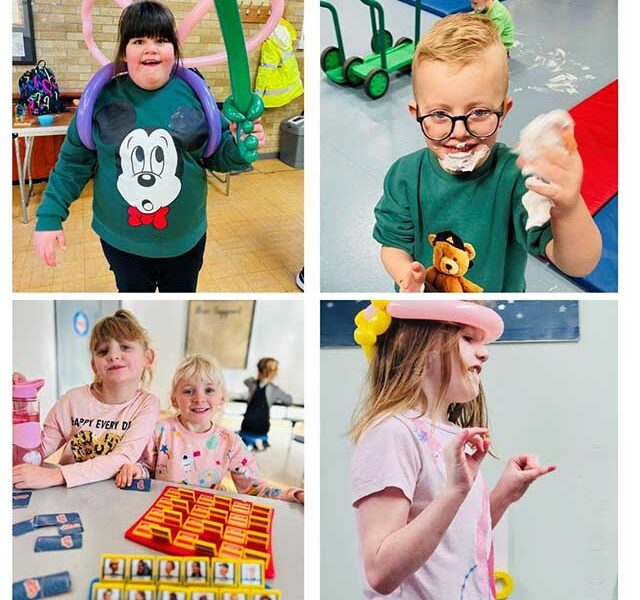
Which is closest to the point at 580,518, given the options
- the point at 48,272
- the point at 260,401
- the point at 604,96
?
the point at 260,401

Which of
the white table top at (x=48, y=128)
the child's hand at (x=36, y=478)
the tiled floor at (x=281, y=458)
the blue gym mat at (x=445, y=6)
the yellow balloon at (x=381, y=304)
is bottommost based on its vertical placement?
the child's hand at (x=36, y=478)

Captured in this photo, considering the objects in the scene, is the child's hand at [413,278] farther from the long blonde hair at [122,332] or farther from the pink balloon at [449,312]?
the long blonde hair at [122,332]

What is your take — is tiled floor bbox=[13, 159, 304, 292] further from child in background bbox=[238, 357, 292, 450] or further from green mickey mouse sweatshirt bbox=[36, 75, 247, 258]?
child in background bbox=[238, 357, 292, 450]

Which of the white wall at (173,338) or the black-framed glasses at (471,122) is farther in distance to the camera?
the white wall at (173,338)

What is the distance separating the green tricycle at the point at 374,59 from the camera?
2.99 ft

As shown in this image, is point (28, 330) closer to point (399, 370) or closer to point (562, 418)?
point (399, 370)

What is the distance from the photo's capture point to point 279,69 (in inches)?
37.1

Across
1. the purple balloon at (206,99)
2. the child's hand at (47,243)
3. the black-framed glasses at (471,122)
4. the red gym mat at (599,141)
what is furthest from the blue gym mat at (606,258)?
the child's hand at (47,243)

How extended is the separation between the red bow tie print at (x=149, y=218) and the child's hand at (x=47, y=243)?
0.37ft

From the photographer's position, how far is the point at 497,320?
92 cm

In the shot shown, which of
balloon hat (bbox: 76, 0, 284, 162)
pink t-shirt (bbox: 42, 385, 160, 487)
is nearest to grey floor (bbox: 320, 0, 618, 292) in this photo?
balloon hat (bbox: 76, 0, 284, 162)

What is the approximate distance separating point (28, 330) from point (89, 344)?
10 centimetres

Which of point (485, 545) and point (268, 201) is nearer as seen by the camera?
point (485, 545)

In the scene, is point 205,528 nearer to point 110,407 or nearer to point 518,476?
point 110,407
